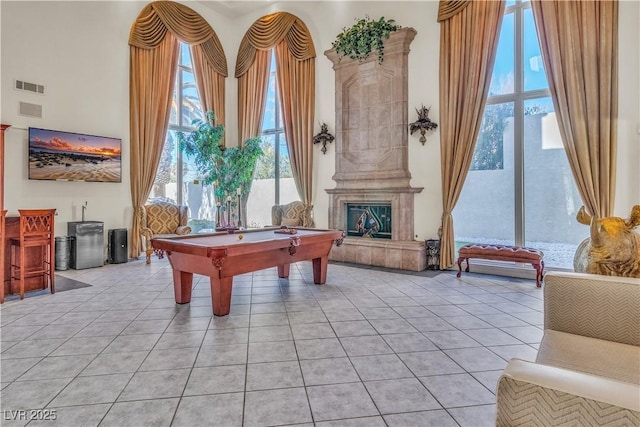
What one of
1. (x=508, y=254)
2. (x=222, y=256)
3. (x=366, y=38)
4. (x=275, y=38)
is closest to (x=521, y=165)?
(x=508, y=254)

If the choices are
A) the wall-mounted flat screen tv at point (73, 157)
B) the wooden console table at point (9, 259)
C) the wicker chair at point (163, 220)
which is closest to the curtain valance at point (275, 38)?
the wall-mounted flat screen tv at point (73, 157)

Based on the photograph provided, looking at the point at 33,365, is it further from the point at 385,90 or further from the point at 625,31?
the point at 625,31

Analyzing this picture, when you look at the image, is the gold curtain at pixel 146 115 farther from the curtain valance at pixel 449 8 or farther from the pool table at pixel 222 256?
the curtain valance at pixel 449 8

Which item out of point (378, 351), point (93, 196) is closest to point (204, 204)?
point (93, 196)

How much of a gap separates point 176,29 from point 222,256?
6.23 metres

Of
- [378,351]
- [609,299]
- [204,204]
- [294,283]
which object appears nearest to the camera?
[609,299]

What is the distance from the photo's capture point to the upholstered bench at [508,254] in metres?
4.55

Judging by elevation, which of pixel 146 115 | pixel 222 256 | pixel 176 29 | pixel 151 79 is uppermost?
pixel 176 29

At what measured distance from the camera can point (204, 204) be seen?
8.12 metres

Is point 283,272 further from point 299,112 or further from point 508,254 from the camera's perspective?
point 299,112

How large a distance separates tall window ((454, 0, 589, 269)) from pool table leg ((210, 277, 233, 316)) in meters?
4.16

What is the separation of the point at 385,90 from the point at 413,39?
96 cm

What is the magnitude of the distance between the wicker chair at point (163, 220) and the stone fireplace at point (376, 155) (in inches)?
120

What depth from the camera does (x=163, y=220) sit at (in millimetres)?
6590
